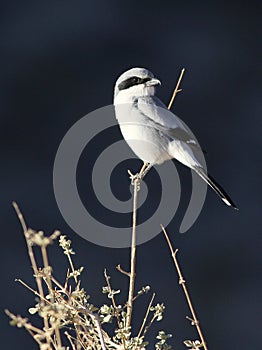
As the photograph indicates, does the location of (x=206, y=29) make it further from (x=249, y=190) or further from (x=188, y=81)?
(x=249, y=190)

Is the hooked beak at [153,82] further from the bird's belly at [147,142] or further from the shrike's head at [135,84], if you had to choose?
the bird's belly at [147,142]

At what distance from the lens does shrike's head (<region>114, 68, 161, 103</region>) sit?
2975 millimetres

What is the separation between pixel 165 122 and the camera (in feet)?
9.80

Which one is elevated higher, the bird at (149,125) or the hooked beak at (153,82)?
the hooked beak at (153,82)

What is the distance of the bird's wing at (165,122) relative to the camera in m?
2.98

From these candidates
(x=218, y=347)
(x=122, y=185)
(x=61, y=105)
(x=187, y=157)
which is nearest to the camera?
(x=187, y=157)

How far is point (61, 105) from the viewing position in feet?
19.0

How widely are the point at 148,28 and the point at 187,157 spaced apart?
333 cm

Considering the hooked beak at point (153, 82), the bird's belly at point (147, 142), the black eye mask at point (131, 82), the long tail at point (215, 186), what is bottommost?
the long tail at point (215, 186)

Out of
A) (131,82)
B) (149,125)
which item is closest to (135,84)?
(131,82)

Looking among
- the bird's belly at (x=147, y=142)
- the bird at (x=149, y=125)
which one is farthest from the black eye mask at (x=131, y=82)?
the bird's belly at (x=147, y=142)

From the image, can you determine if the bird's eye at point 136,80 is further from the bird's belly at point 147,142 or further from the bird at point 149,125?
the bird's belly at point 147,142

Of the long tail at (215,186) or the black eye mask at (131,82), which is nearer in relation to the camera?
the long tail at (215,186)

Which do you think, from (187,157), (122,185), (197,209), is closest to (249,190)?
(197,209)
